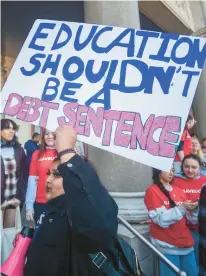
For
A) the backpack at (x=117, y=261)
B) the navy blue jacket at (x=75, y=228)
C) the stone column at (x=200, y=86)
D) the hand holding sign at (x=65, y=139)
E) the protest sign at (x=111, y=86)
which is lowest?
the backpack at (x=117, y=261)

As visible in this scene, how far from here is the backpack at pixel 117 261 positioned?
115cm

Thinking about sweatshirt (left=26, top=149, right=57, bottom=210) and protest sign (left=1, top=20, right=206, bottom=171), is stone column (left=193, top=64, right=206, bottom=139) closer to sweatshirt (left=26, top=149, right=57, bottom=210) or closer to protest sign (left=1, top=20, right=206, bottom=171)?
sweatshirt (left=26, top=149, right=57, bottom=210)

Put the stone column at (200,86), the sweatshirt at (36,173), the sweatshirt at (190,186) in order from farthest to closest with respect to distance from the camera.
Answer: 1. the stone column at (200,86)
2. the sweatshirt at (36,173)
3. the sweatshirt at (190,186)

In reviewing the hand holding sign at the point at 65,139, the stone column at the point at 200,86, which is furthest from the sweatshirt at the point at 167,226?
the stone column at the point at 200,86

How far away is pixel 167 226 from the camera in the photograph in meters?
2.62

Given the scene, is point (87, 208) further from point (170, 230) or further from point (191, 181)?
point (191, 181)

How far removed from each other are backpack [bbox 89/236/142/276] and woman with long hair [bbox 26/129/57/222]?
6.45ft

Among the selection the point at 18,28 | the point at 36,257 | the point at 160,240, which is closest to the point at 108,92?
the point at 36,257

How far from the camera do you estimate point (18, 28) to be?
6.50m

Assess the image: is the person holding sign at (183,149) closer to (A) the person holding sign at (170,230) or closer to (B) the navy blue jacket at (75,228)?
(A) the person holding sign at (170,230)

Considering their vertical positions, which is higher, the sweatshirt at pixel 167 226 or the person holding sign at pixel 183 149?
the person holding sign at pixel 183 149

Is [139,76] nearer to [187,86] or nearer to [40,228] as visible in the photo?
[187,86]

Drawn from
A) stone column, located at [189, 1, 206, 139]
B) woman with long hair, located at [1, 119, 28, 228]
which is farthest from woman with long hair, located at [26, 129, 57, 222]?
stone column, located at [189, 1, 206, 139]

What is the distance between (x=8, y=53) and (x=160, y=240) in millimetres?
6812
